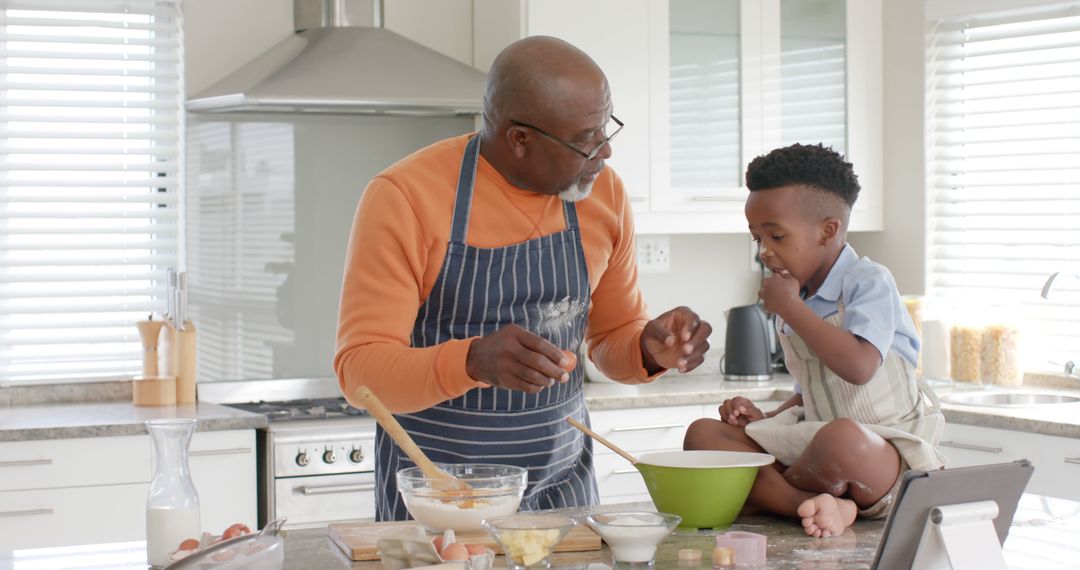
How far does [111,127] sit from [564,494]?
2287 mm

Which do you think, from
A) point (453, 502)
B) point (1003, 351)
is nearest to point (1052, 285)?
point (1003, 351)

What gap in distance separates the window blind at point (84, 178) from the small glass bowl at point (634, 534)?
8.44ft

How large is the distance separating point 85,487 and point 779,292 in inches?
81.2

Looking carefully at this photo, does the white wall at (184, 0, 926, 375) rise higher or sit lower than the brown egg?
higher

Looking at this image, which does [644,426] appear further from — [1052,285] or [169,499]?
[169,499]

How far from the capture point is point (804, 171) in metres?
2.00

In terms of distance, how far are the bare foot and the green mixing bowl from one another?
9cm

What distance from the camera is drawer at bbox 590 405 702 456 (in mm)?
3520

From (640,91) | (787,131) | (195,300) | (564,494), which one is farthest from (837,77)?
(564,494)

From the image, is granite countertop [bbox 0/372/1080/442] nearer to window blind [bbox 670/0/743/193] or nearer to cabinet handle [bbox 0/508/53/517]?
cabinet handle [bbox 0/508/53/517]

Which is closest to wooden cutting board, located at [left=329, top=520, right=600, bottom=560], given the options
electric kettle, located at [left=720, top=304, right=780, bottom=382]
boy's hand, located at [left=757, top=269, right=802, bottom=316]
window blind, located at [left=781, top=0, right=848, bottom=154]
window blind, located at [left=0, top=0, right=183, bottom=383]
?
boy's hand, located at [left=757, top=269, right=802, bottom=316]

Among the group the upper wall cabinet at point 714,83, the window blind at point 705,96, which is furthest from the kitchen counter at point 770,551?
the window blind at point 705,96

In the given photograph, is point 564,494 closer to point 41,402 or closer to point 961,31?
point 41,402

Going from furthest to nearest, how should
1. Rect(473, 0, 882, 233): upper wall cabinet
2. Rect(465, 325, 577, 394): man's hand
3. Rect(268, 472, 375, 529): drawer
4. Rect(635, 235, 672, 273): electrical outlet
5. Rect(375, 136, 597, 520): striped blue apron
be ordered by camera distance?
Rect(635, 235, 672, 273): electrical outlet → Rect(473, 0, 882, 233): upper wall cabinet → Rect(268, 472, 375, 529): drawer → Rect(375, 136, 597, 520): striped blue apron → Rect(465, 325, 577, 394): man's hand
